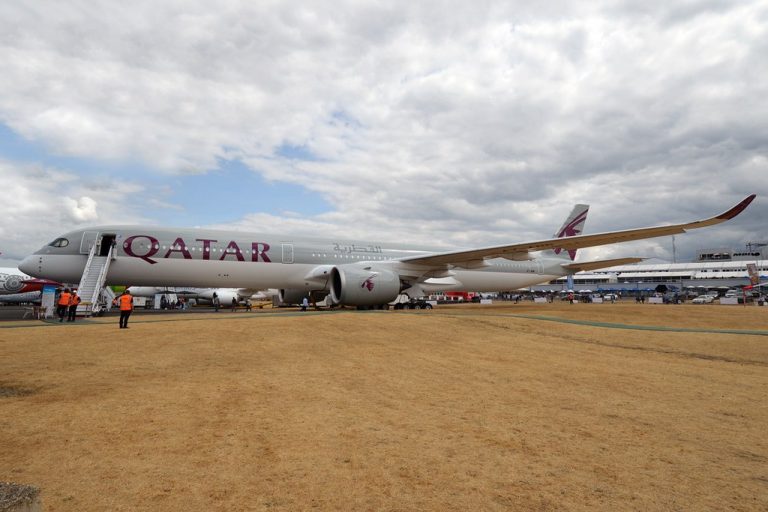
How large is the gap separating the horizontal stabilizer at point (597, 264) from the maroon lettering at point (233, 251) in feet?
63.7

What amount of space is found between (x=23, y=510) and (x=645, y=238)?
21.1 m

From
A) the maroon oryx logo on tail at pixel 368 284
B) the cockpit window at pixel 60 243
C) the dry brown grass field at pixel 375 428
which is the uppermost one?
the cockpit window at pixel 60 243

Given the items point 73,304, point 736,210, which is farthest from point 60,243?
point 736,210

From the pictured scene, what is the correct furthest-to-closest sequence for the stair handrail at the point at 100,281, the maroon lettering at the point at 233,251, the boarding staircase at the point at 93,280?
1. the maroon lettering at the point at 233,251
2. the stair handrail at the point at 100,281
3. the boarding staircase at the point at 93,280

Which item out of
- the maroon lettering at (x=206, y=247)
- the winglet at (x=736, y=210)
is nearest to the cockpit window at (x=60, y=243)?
the maroon lettering at (x=206, y=247)

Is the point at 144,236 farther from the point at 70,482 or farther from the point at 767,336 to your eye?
the point at 767,336

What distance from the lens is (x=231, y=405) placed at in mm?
5215

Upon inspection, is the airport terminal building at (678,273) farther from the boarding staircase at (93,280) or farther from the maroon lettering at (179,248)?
the boarding staircase at (93,280)

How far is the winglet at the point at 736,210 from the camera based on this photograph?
14682 mm

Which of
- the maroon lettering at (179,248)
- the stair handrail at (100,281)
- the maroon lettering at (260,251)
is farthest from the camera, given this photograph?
Result: the maroon lettering at (260,251)

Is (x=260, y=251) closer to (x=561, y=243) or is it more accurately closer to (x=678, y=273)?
(x=561, y=243)

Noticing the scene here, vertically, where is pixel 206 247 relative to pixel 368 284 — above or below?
above

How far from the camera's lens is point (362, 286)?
768 inches

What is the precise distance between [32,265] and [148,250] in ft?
14.4
